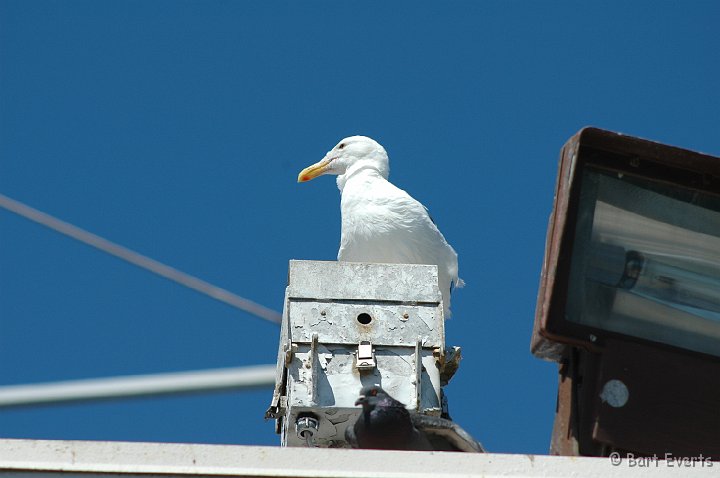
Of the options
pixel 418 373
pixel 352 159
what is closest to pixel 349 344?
pixel 418 373

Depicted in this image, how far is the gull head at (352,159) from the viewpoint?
39.7 ft

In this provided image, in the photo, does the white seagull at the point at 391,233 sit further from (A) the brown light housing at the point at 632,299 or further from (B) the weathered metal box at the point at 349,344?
(A) the brown light housing at the point at 632,299

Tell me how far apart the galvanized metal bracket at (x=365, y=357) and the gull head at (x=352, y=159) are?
4.70 meters

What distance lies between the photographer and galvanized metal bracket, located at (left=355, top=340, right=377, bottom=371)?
737cm

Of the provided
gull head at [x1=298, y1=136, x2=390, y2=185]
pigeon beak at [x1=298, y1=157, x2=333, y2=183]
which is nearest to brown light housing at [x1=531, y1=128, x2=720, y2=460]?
gull head at [x1=298, y1=136, x2=390, y2=185]

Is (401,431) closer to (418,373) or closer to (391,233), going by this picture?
(418,373)

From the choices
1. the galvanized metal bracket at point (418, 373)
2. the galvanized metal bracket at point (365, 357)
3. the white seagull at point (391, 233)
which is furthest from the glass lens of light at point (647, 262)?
the white seagull at point (391, 233)

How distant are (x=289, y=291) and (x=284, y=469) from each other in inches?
123

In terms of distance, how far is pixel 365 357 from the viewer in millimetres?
7406

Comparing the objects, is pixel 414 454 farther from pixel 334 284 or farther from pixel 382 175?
pixel 382 175

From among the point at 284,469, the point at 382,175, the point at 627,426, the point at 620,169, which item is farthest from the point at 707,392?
the point at 382,175

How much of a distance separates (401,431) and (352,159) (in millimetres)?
6493

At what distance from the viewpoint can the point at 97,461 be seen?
4535 mm

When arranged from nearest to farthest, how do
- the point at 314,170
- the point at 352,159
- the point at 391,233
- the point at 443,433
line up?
the point at 443,433 < the point at 391,233 < the point at 352,159 < the point at 314,170
